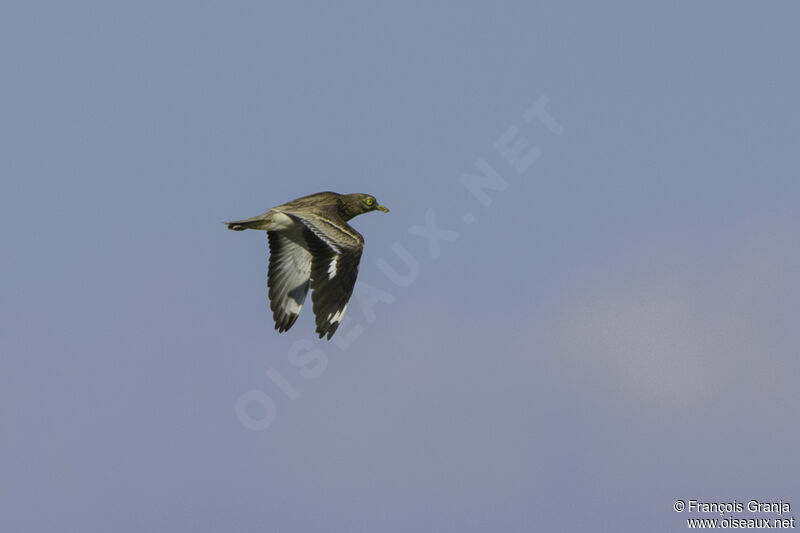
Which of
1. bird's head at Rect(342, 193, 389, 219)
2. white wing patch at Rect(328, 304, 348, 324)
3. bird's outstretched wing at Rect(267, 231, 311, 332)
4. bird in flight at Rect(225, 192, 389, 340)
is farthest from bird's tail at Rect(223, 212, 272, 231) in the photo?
white wing patch at Rect(328, 304, 348, 324)

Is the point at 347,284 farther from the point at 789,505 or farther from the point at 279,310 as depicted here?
the point at 789,505

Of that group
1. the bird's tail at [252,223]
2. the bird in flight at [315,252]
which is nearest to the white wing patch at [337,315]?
the bird in flight at [315,252]

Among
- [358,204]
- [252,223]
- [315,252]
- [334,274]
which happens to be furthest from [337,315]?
[358,204]

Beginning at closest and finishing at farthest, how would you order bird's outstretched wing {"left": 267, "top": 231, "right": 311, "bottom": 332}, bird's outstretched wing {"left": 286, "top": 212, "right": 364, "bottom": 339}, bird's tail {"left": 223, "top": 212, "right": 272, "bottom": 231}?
bird's outstretched wing {"left": 286, "top": 212, "right": 364, "bottom": 339} → bird's tail {"left": 223, "top": 212, "right": 272, "bottom": 231} → bird's outstretched wing {"left": 267, "top": 231, "right": 311, "bottom": 332}

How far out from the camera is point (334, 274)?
867 inches

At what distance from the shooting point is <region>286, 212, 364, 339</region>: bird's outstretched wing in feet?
71.6

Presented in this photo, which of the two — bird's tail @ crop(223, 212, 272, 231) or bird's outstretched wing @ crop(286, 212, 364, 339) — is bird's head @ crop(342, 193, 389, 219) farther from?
bird's outstretched wing @ crop(286, 212, 364, 339)

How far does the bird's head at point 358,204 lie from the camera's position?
26.0 meters

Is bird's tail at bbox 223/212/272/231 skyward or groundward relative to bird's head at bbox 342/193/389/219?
groundward

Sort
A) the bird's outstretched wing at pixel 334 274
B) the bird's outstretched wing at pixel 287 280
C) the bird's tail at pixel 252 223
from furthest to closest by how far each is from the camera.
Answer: the bird's outstretched wing at pixel 287 280 → the bird's tail at pixel 252 223 → the bird's outstretched wing at pixel 334 274

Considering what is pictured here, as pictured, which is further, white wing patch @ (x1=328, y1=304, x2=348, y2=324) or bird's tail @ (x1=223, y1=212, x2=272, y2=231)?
bird's tail @ (x1=223, y1=212, x2=272, y2=231)

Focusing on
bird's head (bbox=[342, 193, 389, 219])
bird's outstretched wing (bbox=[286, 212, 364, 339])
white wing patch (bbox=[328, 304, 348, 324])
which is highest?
bird's head (bbox=[342, 193, 389, 219])

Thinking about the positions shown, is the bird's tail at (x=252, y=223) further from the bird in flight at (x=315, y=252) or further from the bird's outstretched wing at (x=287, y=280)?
the bird's outstretched wing at (x=287, y=280)

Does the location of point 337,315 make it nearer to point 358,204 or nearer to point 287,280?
point 287,280
